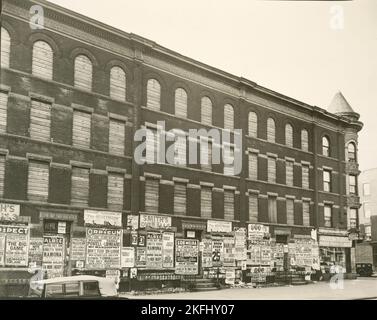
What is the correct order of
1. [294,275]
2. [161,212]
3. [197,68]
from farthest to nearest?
[294,275] → [197,68] → [161,212]

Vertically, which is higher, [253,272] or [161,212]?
[161,212]

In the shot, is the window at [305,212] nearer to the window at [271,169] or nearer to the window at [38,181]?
the window at [271,169]

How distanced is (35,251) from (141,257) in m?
3.67

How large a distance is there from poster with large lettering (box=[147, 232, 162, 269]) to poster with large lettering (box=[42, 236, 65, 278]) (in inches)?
119

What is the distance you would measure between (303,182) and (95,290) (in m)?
13.8

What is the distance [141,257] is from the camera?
16.8 metres

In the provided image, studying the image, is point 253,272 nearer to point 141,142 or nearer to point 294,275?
point 294,275

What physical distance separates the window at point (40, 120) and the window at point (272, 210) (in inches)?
399

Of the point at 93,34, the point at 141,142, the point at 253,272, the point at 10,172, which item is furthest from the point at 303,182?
the point at 10,172

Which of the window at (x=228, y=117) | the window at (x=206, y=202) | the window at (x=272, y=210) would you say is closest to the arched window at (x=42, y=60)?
the window at (x=206, y=202)

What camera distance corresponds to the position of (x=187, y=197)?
18719 millimetres

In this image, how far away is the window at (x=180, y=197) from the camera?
18.3 m

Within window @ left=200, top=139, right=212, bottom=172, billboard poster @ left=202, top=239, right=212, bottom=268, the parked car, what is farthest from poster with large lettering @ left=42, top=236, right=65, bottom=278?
window @ left=200, top=139, right=212, bottom=172
